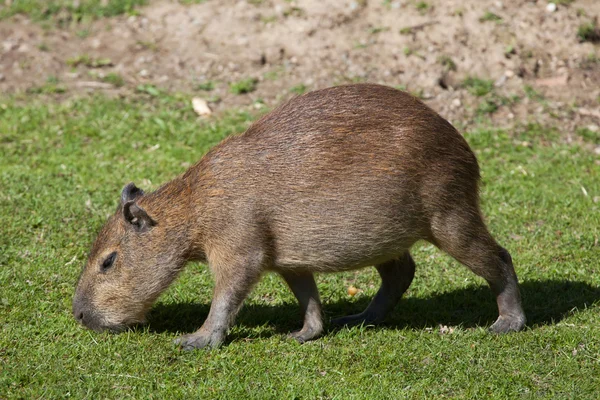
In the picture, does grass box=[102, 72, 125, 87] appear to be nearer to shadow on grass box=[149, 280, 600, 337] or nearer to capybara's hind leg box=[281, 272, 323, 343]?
shadow on grass box=[149, 280, 600, 337]

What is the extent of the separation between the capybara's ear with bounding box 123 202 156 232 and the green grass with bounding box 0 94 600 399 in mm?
729

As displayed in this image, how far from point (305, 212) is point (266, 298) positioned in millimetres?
1303

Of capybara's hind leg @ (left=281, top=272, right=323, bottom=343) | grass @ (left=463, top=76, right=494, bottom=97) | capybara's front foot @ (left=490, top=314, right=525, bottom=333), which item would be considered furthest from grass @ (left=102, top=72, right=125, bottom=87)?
capybara's front foot @ (left=490, top=314, right=525, bottom=333)

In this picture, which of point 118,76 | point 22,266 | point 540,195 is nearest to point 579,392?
point 540,195

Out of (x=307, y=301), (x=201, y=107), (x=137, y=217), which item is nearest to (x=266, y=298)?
(x=307, y=301)

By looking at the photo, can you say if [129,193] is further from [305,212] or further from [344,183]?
[344,183]

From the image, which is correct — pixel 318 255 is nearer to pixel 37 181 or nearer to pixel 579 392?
pixel 579 392

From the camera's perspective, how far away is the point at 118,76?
10312 mm

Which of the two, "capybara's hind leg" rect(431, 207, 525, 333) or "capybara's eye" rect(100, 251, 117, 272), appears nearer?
"capybara's hind leg" rect(431, 207, 525, 333)

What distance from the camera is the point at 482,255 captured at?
19.4 ft

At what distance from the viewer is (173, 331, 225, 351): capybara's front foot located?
570 cm

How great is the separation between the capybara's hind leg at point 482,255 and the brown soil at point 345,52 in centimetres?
363

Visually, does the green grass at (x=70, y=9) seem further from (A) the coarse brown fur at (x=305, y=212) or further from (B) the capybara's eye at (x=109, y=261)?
(B) the capybara's eye at (x=109, y=261)

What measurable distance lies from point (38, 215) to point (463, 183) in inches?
148
